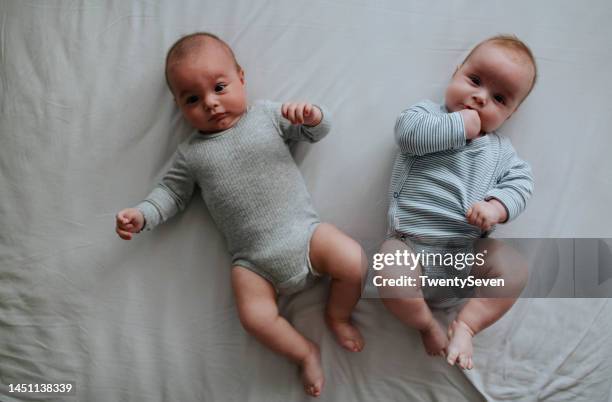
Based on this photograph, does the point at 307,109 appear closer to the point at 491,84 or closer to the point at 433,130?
the point at 433,130

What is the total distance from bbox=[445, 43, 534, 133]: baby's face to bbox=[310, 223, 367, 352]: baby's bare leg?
0.37 meters

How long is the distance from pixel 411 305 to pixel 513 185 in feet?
1.06

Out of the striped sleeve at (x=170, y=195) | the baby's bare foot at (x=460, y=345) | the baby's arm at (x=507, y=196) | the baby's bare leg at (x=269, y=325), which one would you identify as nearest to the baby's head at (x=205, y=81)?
the striped sleeve at (x=170, y=195)

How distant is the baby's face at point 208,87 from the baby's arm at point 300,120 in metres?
0.08

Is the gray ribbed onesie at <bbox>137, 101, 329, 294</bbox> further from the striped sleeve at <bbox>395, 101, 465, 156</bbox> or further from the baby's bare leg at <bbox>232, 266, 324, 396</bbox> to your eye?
the striped sleeve at <bbox>395, 101, 465, 156</bbox>

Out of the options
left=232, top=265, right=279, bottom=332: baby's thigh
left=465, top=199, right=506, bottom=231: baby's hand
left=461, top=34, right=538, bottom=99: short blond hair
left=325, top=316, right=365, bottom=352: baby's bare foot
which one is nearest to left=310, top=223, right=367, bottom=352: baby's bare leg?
left=325, top=316, right=365, bottom=352: baby's bare foot

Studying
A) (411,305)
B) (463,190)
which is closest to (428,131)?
(463,190)

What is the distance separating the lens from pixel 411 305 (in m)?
0.94

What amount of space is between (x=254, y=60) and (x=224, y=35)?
0.30 feet

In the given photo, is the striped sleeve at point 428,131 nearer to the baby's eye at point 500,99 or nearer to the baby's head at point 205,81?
the baby's eye at point 500,99

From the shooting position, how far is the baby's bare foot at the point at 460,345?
913 mm

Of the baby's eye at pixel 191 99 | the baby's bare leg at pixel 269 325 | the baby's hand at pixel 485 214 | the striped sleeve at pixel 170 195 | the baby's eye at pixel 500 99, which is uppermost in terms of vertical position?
the baby's eye at pixel 500 99

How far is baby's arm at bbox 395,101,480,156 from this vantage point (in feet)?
3.05

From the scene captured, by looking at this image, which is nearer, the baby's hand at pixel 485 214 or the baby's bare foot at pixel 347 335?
the baby's hand at pixel 485 214
